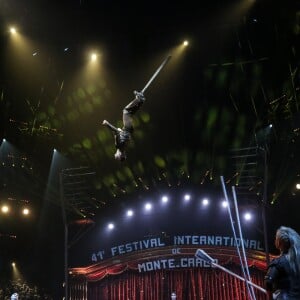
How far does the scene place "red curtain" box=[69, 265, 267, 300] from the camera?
1712 cm

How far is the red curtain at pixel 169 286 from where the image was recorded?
674 inches

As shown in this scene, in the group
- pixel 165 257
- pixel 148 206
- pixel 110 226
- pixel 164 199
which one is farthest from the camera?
pixel 110 226

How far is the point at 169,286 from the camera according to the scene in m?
17.9

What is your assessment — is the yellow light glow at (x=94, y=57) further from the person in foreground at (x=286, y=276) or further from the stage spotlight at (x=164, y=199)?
Answer: the person in foreground at (x=286, y=276)

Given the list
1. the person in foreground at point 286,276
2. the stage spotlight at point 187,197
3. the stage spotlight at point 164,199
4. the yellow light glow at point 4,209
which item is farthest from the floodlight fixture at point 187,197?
the person in foreground at point 286,276

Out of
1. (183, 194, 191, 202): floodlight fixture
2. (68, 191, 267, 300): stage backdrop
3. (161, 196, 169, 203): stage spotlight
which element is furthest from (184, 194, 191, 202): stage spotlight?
(161, 196, 169, 203): stage spotlight

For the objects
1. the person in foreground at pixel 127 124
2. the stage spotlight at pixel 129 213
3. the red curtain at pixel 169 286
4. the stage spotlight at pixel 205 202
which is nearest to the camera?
the person in foreground at pixel 127 124

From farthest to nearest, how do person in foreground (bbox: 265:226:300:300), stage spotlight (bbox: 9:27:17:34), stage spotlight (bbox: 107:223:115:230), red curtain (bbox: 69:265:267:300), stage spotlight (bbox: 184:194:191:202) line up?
stage spotlight (bbox: 107:223:115:230) < stage spotlight (bbox: 184:194:191:202) < red curtain (bbox: 69:265:267:300) < stage spotlight (bbox: 9:27:17:34) < person in foreground (bbox: 265:226:300:300)

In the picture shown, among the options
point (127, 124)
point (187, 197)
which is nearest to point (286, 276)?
point (127, 124)

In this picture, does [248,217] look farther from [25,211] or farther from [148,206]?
[25,211]

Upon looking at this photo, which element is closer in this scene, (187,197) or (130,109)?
(130,109)

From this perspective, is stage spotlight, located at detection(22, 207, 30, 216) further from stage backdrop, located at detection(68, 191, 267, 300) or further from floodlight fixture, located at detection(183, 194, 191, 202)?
floodlight fixture, located at detection(183, 194, 191, 202)

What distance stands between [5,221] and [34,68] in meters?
7.64

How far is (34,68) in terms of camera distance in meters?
15.2
